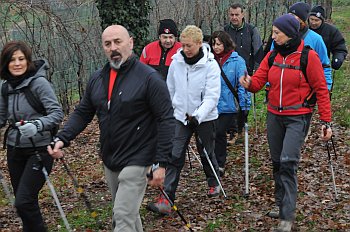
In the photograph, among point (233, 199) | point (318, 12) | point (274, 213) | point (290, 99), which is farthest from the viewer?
point (318, 12)

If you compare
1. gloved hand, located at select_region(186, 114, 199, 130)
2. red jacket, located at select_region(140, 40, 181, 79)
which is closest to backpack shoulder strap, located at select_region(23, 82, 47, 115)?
gloved hand, located at select_region(186, 114, 199, 130)

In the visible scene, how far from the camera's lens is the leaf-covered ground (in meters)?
7.30

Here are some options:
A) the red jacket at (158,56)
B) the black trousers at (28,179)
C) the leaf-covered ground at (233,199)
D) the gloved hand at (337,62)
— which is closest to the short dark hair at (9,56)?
the black trousers at (28,179)

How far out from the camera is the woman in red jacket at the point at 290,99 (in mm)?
6320

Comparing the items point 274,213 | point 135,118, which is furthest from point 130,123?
point 274,213

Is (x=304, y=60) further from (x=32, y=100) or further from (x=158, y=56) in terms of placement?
(x=158, y=56)

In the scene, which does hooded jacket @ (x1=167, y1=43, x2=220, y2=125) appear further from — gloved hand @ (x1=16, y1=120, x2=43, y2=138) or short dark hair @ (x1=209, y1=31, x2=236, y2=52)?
gloved hand @ (x1=16, y1=120, x2=43, y2=138)

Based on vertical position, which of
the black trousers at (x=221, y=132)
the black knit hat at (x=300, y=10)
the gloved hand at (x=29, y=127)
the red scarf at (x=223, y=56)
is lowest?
the black trousers at (x=221, y=132)

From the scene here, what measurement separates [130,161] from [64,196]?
429 centimetres

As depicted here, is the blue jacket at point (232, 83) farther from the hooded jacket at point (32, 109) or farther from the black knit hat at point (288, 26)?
the hooded jacket at point (32, 109)

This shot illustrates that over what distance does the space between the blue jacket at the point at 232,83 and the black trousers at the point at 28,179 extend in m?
3.67

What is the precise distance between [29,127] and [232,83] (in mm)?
4169

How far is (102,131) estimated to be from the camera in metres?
5.40

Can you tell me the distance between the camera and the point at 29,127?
18.5 feet
